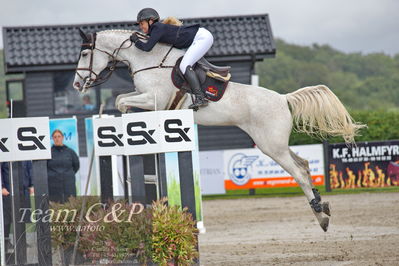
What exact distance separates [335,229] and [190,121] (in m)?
4.91

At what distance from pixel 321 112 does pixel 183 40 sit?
1.76 m

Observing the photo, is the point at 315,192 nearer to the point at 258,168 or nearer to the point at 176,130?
the point at 176,130

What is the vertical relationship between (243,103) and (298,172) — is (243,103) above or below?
above

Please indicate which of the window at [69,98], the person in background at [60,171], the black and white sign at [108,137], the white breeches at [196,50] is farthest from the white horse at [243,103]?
the window at [69,98]

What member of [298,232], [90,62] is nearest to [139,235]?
[90,62]

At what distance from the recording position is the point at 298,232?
10.6m

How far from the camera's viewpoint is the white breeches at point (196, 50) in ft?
25.2

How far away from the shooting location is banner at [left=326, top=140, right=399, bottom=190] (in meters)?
15.3

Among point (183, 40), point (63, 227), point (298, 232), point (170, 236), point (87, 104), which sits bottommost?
point (298, 232)

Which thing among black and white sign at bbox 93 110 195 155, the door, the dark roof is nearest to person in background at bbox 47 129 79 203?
black and white sign at bbox 93 110 195 155

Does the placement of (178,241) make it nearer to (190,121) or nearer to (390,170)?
(190,121)

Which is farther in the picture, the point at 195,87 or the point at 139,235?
the point at 195,87

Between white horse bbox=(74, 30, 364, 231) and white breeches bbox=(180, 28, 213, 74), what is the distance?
8.5 inches

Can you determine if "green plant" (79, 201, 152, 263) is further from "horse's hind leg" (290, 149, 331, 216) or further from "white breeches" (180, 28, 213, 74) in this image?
"horse's hind leg" (290, 149, 331, 216)
